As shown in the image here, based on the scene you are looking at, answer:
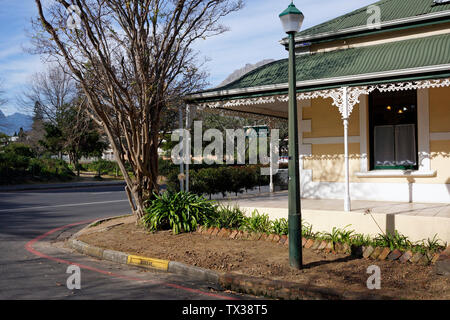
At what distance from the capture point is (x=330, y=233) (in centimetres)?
886

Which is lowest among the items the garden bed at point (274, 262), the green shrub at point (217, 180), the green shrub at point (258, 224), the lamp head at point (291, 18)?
the garden bed at point (274, 262)

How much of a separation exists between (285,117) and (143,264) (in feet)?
33.4

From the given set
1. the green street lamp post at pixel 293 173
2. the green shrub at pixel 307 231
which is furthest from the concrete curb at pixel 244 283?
the green shrub at pixel 307 231

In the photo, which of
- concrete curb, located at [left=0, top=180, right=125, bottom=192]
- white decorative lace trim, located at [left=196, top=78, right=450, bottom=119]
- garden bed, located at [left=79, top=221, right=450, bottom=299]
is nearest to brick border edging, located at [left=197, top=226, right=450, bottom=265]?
garden bed, located at [left=79, top=221, right=450, bottom=299]

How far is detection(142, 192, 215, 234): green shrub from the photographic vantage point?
32.1ft

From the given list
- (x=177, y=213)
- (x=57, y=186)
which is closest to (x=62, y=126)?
(x=57, y=186)

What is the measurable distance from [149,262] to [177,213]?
2.37 meters

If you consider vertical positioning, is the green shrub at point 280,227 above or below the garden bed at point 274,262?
above

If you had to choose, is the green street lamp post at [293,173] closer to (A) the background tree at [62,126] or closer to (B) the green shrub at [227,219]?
(B) the green shrub at [227,219]

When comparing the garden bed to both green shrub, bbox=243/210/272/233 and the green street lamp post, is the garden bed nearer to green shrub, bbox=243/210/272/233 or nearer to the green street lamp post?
the green street lamp post

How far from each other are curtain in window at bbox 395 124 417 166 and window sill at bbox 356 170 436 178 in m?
0.30

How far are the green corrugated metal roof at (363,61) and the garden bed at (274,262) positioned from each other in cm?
427

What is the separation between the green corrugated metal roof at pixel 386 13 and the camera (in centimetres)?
1123
